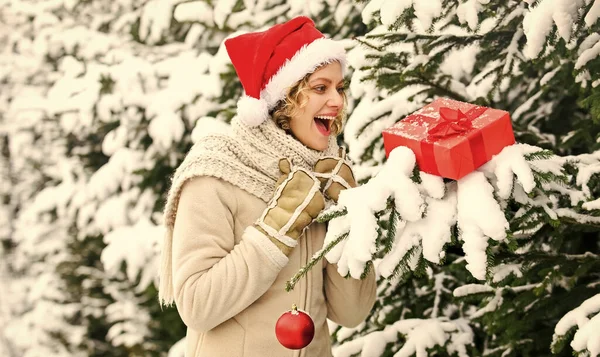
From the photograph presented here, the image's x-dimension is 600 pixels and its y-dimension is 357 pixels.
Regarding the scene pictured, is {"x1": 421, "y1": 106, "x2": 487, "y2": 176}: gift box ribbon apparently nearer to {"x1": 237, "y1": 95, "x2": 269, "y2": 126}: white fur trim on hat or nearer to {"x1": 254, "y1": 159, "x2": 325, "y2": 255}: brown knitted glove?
{"x1": 254, "y1": 159, "x2": 325, "y2": 255}: brown knitted glove

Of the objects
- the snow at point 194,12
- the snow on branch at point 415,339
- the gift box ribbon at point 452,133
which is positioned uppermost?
the gift box ribbon at point 452,133

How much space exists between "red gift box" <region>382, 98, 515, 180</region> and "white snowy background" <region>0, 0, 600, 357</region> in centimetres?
4

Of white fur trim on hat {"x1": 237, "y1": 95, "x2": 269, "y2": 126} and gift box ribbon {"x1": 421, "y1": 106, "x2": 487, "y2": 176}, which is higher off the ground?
A: gift box ribbon {"x1": 421, "y1": 106, "x2": 487, "y2": 176}

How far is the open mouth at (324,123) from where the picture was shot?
2062mm

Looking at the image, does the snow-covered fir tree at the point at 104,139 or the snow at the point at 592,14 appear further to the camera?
the snow-covered fir tree at the point at 104,139

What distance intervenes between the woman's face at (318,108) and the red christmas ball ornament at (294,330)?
0.54 m

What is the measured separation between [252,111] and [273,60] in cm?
20

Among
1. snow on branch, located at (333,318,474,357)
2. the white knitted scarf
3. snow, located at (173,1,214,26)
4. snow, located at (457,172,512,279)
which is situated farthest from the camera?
snow, located at (173,1,214,26)

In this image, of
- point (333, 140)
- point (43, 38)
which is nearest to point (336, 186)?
point (333, 140)

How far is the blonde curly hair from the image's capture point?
6.66ft

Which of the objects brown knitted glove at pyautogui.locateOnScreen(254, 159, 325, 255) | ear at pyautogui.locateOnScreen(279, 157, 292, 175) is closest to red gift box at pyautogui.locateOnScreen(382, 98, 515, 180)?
brown knitted glove at pyautogui.locateOnScreen(254, 159, 325, 255)

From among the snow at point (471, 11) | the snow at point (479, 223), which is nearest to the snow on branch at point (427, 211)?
the snow at point (479, 223)

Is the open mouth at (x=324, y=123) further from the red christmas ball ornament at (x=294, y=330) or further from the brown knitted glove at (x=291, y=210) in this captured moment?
the red christmas ball ornament at (x=294, y=330)

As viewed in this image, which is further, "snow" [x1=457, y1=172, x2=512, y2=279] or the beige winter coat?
the beige winter coat
